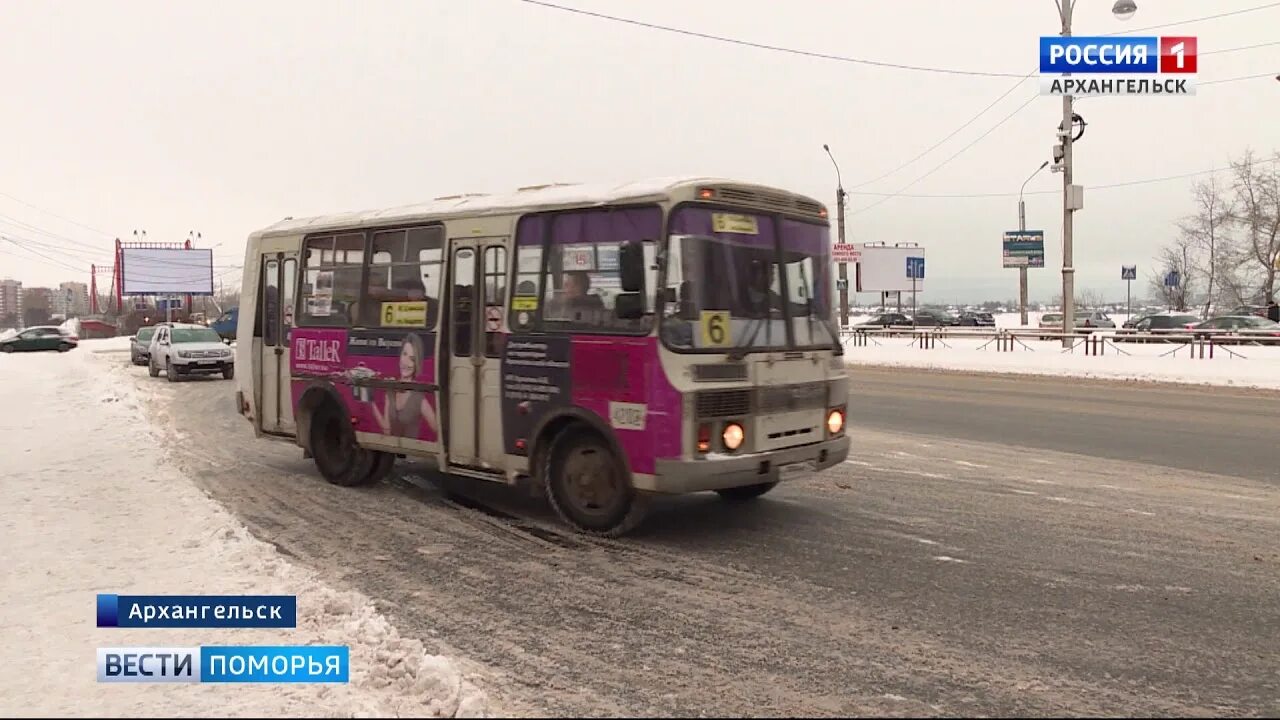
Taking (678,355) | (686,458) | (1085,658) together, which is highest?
(678,355)

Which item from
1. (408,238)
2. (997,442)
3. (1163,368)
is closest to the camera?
(408,238)

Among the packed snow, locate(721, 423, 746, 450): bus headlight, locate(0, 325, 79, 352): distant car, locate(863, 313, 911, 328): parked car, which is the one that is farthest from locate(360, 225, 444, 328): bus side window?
locate(863, 313, 911, 328): parked car

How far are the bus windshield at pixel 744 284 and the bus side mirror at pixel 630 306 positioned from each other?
20 cm

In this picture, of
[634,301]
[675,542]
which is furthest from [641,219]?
[675,542]

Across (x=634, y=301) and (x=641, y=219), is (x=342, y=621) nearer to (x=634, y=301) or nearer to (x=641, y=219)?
(x=634, y=301)

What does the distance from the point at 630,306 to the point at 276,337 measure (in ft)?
18.1

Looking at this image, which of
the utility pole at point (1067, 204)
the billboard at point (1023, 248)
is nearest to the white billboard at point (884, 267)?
the billboard at point (1023, 248)

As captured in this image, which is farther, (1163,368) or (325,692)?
(1163,368)

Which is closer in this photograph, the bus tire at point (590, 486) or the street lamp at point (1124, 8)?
the bus tire at point (590, 486)

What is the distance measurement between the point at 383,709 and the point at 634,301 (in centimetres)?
352

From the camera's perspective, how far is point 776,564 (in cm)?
624

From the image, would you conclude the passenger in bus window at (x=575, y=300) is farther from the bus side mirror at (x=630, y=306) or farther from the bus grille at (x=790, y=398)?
the bus grille at (x=790, y=398)

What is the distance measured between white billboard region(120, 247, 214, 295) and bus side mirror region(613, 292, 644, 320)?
9411 centimetres

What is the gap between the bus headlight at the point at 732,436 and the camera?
6531 millimetres
